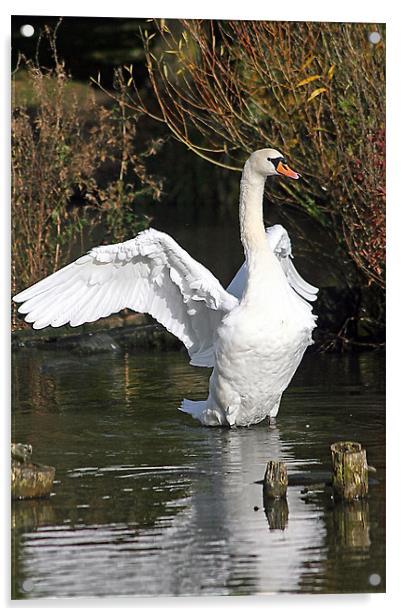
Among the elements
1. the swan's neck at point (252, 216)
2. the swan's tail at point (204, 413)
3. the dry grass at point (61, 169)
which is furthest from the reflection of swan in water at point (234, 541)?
the dry grass at point (61, 169)

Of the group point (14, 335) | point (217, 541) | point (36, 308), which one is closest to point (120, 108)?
point (14, 335)

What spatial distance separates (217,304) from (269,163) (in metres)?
0.65

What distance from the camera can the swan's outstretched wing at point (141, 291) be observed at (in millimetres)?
6859

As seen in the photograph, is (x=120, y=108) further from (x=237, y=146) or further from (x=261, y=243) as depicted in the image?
(x=261, y=243)

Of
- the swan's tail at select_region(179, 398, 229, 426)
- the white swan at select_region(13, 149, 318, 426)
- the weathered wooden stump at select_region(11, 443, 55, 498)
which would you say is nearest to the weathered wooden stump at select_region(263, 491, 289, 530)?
the weathered wooden stump at select_region(11, 443, 55, 498)

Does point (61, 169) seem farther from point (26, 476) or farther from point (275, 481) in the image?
point (275, 481)

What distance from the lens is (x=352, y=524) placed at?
19.6 ft

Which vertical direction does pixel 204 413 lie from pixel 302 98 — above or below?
below

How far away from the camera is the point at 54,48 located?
22.5 feet

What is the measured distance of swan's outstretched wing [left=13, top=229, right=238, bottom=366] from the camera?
686 cm

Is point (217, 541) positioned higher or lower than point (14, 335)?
lower

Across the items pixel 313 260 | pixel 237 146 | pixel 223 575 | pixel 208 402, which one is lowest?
pixel 223 575

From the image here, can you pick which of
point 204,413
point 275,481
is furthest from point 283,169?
point 275,481

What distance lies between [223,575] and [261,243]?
1903mm
